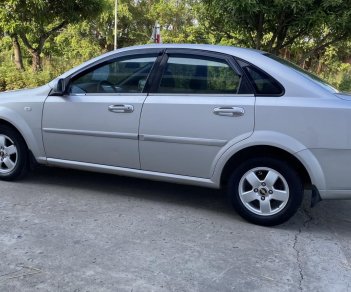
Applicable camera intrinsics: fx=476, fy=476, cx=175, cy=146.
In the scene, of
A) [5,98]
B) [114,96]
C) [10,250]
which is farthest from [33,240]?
[5,98]

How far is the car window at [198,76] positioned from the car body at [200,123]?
0.01 meters

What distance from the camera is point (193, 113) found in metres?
4.39

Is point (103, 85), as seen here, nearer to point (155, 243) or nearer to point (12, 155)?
point (12, 155)

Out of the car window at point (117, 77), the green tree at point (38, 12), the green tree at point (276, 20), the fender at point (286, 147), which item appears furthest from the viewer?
the green tree at point (38, 12)

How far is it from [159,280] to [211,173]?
1.40m

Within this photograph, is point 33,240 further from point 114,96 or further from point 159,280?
point 114,96

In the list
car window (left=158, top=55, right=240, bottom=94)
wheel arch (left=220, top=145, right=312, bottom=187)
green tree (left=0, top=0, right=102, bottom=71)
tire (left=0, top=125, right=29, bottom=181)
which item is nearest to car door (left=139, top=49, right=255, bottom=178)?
car window (left=158, top=55, right=240, bottom=94)

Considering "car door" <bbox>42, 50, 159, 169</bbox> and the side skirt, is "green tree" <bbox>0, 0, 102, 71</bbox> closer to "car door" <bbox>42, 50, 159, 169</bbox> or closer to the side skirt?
"car door" <bbox>42, 50, 159, 169</bbox>

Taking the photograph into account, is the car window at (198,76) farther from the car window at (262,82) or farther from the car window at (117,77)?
the car window at (117,77)

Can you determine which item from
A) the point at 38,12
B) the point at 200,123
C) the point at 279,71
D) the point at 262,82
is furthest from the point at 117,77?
the point at 38,12

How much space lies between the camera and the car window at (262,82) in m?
4.22

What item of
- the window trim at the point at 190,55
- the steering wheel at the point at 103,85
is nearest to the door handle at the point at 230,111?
the window trim at the point at 190,55

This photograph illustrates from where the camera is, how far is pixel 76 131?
494 centimetres

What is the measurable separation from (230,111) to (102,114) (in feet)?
4.39
